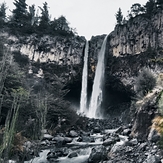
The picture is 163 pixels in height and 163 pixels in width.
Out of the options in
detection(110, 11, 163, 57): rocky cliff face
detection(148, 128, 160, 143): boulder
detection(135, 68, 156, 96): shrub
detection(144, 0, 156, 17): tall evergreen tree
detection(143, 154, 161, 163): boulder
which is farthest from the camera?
detection(144, 0, 156, 17): tall evergreen tree

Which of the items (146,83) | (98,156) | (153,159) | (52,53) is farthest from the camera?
(52,53)

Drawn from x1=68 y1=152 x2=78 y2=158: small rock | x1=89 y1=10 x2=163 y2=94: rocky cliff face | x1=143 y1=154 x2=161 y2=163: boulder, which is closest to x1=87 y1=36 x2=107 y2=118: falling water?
x1=89 y1=10 x2=163 y2=94: rocky cliff face

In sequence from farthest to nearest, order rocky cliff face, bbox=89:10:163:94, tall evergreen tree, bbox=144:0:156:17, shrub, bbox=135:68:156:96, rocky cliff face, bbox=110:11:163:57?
tall evergreen tree, bbox=144:0:156:17
rocky cliff face, bbox=110:11:163:57
rocky cliff face, bbox=89:10:163:94
shrub, bbox=135:68:156:96

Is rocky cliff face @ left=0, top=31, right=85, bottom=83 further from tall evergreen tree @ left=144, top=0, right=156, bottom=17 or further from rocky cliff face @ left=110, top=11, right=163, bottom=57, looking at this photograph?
tall evergreen tree @ left=144, top=0, right=156, bottom=17

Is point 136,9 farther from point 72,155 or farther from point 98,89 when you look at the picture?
point 72,155

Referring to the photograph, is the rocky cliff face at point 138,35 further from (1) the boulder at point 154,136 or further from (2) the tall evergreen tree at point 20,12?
(1) the boulder at point 154,136

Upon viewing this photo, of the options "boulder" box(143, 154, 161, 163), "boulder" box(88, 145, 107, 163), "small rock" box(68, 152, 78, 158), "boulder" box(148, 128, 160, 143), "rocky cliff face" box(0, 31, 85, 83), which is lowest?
"small rock" box(68, 152, 78, 158)

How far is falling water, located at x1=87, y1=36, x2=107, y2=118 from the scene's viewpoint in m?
27.0

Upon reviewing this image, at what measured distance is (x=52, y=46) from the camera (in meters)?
29.5

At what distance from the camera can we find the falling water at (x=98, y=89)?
2705cm

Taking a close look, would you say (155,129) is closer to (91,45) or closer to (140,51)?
(140,51)

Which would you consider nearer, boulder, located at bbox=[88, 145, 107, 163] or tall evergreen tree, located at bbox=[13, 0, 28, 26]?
boulder, located at bbox=[88, 145, 107, 163]

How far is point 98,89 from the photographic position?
2806 centimetres

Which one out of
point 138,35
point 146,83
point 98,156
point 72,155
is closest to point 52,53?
point 138,35
